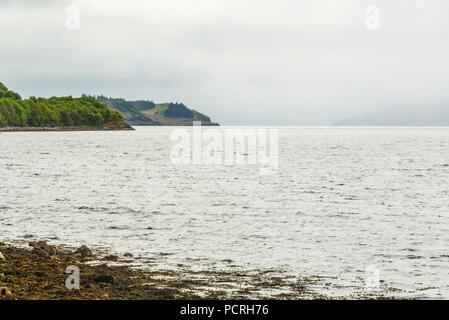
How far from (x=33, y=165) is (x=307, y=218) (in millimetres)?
65625

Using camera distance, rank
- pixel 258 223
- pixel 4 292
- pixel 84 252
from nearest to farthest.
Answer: pixel 4 292, pixel 84 252, pixel 258 223

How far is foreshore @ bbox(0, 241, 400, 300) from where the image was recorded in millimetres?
16844

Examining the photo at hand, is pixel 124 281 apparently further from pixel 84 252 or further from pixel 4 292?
pixel 84 252

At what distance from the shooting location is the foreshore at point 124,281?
16.8 metres

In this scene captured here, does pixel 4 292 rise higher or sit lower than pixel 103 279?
higher

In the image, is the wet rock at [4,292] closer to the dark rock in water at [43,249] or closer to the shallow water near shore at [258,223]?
the dark rock in water at [43,249]

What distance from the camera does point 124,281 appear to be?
18875mm

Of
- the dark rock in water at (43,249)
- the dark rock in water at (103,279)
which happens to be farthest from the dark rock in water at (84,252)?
the dark rock in water at (103,279)

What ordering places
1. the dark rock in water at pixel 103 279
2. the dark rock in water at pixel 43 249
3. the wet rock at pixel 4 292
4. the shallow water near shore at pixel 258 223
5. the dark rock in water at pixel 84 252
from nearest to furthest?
the wet rock at pixel 4 292 → the dark rock in water at pixel 103 279 → the dark rock in water at pixel 43 249 → the shallow water near shore at pixel 258 223 → the dark rock in water at pixel 84 252

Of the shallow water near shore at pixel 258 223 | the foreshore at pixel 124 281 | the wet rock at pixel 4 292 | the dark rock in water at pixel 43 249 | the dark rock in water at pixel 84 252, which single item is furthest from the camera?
the dark rock in water at pixel 84 252

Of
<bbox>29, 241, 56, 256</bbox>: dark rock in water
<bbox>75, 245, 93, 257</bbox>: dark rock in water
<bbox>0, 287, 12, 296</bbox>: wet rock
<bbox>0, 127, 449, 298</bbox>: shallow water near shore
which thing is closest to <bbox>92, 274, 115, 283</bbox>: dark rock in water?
<bbox>0, 287, 12, 296</bbox>: wet rock

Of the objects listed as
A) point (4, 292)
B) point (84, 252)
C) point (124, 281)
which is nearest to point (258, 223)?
point (84, 252)

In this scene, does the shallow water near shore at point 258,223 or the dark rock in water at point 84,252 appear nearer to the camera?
the shallow water near shore at point 258,223
